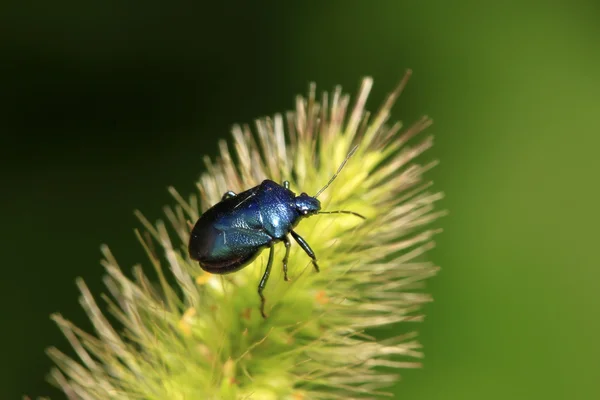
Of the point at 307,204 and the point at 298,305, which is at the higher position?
the point at 307,204

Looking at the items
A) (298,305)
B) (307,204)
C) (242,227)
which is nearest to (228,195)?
(242,227)

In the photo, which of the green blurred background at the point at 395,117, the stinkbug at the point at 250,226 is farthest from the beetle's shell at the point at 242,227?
the green blurred background at the point at 395,117

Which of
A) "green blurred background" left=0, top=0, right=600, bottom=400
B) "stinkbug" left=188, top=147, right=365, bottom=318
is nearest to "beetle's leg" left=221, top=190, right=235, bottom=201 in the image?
"stinkbug" left=188, top=147, right=365, bottom=318

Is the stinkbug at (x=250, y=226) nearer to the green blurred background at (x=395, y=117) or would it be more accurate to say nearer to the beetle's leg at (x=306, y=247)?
the beetle's leg at (x=306, y=247)

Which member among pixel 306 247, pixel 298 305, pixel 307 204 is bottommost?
pixel 298 305

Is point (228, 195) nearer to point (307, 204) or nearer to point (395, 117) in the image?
point (307, 204)

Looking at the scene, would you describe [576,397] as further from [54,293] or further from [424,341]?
[54,293]

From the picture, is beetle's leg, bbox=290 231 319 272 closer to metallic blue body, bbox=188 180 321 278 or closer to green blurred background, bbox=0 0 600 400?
metallic blue body, bbox=188 180 321 278
